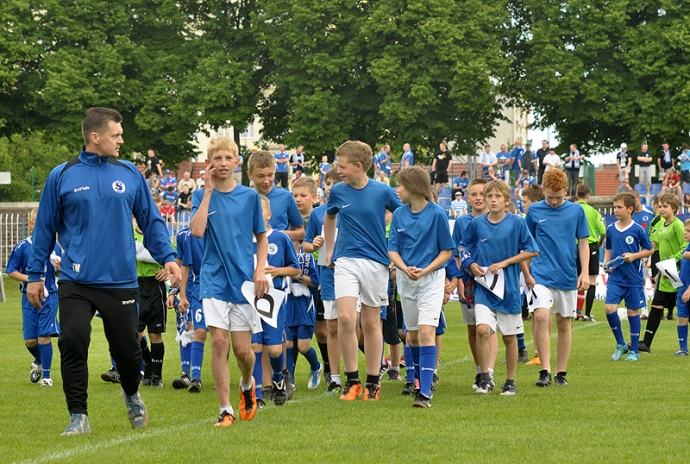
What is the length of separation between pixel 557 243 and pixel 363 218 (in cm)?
230

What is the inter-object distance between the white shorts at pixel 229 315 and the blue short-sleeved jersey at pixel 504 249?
2.84m

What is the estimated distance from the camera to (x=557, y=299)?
36.1 feet

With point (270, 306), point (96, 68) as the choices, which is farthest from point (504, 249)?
point (96, 68)

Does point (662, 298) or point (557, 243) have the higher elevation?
point (557, 243)

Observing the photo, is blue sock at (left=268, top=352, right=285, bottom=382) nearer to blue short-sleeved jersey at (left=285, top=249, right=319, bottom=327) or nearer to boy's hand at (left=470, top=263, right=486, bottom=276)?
blue short-sleeved jersey at (left=285, top=249, right=319, bottom=327)

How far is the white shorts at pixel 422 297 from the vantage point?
955 cm

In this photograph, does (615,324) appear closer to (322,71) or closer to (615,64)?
(322,71)

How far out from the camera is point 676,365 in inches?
508

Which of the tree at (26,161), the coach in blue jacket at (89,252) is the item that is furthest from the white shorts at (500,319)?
the tree at (26,161)

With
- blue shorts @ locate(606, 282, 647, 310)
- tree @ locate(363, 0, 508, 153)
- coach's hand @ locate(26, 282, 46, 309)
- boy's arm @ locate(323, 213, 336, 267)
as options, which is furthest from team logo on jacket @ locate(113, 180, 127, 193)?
tree @ locate(363, 0, 508, 153)

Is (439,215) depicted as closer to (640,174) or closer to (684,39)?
(640,174)

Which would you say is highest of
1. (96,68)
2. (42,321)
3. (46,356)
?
(96,68)

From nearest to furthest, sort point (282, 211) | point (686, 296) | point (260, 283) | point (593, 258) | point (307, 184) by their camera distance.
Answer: point (260, 283)
point (282, 211)
point (307, 184)
point (686, 296)
point (593, 258)

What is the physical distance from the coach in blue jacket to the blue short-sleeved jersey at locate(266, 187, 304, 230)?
2241mm
